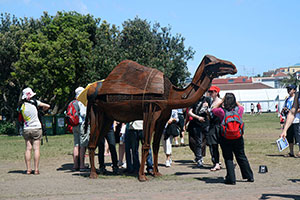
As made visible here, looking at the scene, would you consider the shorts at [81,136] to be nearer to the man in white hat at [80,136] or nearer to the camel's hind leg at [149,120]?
the man in white hat at [80,136]

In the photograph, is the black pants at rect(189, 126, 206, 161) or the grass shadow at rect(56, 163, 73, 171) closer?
the black pants at rect(189, 126, 206, 161)

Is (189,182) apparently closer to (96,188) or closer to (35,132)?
(96,188)

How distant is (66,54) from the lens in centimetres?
3656

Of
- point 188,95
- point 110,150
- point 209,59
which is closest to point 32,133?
point 110,150

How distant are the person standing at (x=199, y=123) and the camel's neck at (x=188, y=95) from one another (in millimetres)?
2056

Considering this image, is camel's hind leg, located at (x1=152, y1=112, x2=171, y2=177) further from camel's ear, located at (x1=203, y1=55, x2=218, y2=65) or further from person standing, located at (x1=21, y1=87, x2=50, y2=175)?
person standing, located at (x1=21, y1=87, x2=50, y2=175)

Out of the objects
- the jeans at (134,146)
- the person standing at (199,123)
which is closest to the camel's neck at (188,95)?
the jeans at (134,146)

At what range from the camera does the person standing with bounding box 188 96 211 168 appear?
1233 centimetres

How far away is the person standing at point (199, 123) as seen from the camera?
12.3m

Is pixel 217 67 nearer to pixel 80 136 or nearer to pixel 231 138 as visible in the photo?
Result: pixel 231 138

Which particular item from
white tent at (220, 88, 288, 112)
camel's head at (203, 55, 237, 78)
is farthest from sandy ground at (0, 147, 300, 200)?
white tent at (220, 88, 288, 112)

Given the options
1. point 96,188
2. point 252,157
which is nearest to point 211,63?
point 96,188

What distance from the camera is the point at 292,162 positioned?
1317 centimetres

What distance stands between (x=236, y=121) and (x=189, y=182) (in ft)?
5.38
